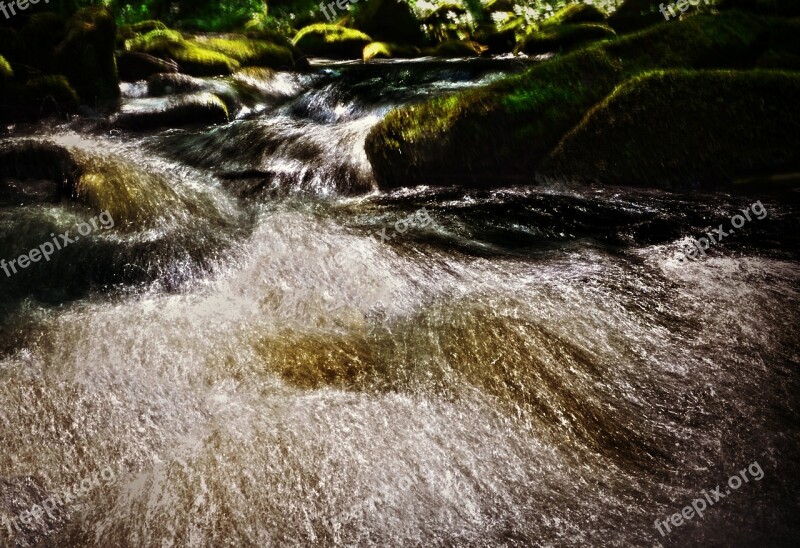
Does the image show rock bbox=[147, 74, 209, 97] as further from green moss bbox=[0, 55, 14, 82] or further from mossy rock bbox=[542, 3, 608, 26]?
mossy rock bbox=[542, 3, 608, 26]

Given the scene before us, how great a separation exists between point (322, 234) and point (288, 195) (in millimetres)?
1309

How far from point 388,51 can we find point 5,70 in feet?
34.3

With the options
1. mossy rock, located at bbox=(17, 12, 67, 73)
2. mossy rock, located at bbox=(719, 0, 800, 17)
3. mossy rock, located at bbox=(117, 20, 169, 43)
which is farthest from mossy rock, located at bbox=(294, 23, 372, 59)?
mossy rock, located at bbox=(719, 0, 800, 17)

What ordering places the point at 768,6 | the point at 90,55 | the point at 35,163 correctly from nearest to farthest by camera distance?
the point at 35,163
the point at 768,6
the point at 90,55

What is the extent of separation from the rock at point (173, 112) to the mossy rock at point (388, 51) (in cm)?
753

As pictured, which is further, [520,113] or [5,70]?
[5,70]

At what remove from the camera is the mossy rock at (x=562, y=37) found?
39.7ft

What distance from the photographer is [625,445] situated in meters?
2.30

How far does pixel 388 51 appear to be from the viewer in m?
14.9

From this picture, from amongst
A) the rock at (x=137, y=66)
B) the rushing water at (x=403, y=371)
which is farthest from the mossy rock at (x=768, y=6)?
the rock at (x=137, y=66)

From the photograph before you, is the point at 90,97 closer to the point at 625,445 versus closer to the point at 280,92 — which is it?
the point at 280,92

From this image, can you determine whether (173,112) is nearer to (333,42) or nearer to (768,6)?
(333,42)

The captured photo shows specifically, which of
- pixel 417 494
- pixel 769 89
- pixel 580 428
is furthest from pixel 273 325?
pixel 769 89

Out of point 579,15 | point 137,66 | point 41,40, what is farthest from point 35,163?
point 579,15
